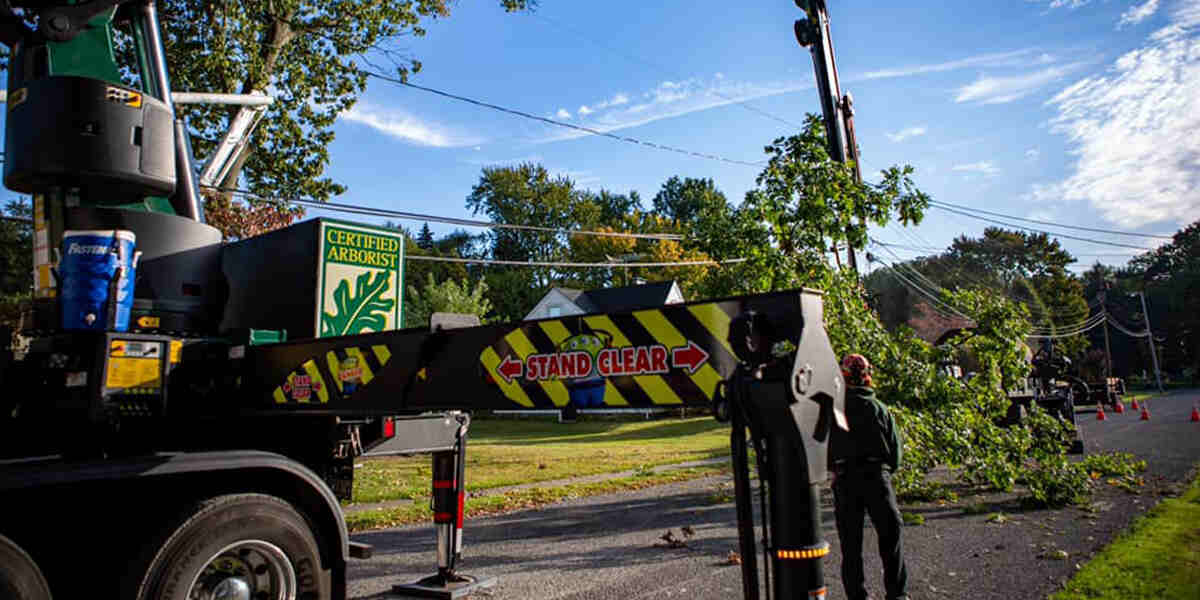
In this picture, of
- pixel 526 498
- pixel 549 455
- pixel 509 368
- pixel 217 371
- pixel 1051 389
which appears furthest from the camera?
pixel 549 455

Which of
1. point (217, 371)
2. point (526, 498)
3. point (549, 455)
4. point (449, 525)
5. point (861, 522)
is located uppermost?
point (217, 371)

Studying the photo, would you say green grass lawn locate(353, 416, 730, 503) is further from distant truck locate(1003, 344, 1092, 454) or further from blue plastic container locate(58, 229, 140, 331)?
distant truck locate(1003, 344, 1092, 454)

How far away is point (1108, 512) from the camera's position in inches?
378

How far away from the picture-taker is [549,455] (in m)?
19.6

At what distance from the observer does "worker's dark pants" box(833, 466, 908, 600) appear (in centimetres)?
586

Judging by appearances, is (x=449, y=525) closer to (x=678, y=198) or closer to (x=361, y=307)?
(x=361, y=307)

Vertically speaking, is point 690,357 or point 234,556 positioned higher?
point 690,357

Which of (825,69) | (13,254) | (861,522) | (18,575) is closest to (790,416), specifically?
(18,575)

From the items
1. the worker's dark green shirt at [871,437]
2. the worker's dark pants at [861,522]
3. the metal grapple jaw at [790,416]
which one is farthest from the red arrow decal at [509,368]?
the worker's dark pants at [861,522]

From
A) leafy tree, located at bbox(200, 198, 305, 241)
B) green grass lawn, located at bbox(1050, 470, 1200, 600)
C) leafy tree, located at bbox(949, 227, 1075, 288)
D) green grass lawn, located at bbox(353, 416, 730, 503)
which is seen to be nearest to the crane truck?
green grass lawn, located at bbox(353, 416, 730, 503)

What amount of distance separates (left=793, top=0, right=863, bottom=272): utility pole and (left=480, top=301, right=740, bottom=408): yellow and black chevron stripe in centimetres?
1230

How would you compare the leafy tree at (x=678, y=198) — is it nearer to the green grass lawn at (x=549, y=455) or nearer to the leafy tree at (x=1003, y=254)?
the leafy tree at (x=1003, y=254)

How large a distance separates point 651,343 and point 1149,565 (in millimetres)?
6867

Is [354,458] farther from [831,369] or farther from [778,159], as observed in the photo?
[778,159]
